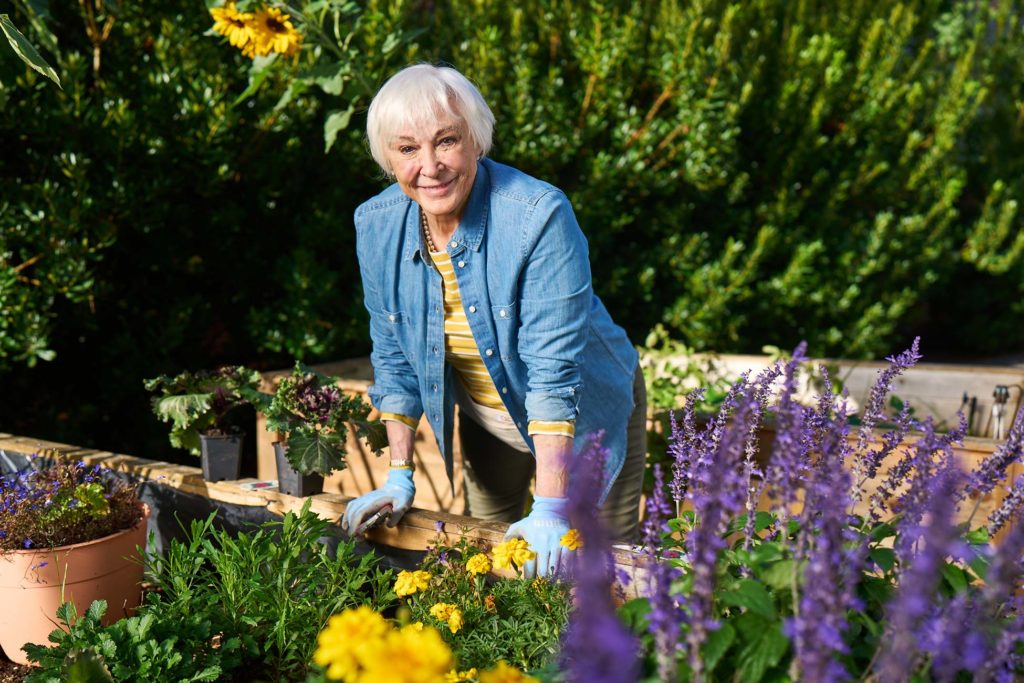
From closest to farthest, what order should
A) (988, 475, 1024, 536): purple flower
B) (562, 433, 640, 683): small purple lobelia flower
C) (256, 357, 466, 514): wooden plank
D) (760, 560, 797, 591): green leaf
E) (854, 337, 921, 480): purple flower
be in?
(562, 433, 640, 683): small purple lobelia flower, (760, 560, 797, 591): green leaf, (988, 475, 1024, 536): purple flower, (854, 337, 921, 480): purple flower, (256, 357, 466, 514): wooden plank

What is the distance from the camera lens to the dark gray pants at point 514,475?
2312 mm

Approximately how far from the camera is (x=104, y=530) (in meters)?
1.98

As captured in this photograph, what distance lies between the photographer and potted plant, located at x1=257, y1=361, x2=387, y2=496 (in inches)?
87.0

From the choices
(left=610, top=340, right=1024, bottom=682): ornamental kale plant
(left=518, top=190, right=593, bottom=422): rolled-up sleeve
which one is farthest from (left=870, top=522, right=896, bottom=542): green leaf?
(left=518, top=190, right=593, bottom=422): rolled-up sleeve

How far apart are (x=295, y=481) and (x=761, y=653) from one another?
5.06 ft

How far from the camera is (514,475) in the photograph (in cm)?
242

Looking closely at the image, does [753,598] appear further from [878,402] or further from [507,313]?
[507,313]

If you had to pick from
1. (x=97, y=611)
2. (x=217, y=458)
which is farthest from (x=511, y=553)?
(x=217, y=458)

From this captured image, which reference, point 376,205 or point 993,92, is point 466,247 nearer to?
point 376,205

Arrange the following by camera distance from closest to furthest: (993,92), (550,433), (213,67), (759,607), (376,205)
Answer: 1. (759,607)
2. (550,433)
3. (376,205)
4. (213,67)
5. (993,92)

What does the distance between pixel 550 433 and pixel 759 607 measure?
0.82m

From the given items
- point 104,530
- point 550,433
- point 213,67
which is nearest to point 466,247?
point 550,433

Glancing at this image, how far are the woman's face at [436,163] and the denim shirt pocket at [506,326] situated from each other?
24 centimetres

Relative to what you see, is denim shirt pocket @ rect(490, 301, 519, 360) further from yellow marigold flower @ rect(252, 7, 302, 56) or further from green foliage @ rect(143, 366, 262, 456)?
yellow marigold flower @ rect(252, 7, 302, 56)
